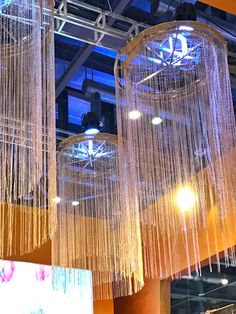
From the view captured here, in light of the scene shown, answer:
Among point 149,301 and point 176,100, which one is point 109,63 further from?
point 149,301

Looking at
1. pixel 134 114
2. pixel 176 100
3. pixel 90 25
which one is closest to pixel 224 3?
pixel 176 100

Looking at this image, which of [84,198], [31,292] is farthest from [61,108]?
[31,292]

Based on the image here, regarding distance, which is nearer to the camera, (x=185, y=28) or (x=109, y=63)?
(x=185, y=28)

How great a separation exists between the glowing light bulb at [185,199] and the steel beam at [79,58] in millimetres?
1603

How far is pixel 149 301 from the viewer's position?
759 cm

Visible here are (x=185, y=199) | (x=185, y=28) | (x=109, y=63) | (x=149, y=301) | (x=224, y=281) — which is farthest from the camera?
(x=224, y=281)

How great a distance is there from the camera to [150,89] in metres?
4.38

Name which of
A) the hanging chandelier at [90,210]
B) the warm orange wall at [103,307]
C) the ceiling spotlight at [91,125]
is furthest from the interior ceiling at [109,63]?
the warm orange wall at [103,307]

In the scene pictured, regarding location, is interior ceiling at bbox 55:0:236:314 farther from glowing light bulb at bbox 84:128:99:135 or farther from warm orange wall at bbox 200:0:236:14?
warm orange wall at bbox 200:0:236:14

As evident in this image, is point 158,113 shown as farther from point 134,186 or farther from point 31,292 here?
point 31,292

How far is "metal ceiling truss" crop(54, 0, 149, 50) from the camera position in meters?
4.85

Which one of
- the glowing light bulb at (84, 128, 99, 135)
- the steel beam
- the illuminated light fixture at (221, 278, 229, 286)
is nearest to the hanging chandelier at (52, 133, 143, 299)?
the glowing light bulb at (84, 128, 99, 135)

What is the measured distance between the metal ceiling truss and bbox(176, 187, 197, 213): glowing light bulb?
4.72ft

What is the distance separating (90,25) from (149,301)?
4.05m
